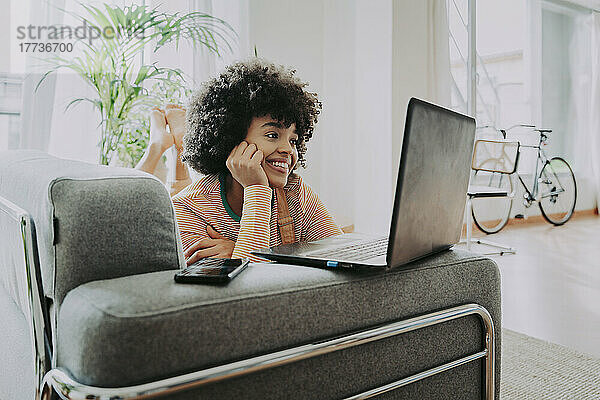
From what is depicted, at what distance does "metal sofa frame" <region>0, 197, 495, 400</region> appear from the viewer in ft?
2.01

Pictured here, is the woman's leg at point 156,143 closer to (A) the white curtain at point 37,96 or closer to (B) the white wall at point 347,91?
(A) the white curtain at point 37,96

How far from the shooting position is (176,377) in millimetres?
625

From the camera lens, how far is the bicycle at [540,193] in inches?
210

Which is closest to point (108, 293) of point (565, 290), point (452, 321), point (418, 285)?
point (418, 285)

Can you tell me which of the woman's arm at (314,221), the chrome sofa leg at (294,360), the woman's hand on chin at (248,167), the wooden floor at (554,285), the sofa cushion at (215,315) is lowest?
the wooden floor at (554,285)

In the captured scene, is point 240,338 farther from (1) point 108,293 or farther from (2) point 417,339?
(2) point 417,339

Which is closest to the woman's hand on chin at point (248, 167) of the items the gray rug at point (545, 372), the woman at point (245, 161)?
the woman at point (245, 161)

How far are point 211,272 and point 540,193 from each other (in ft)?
19.2

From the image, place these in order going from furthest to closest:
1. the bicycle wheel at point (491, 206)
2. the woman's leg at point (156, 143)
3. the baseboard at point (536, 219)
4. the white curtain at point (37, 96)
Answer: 1. the baseboard at point (536, 219)
2. the bicycle wheel at point (491, 206)
3. the white curtain at point (37, 96)
4. the woman's leg at point (156, 143)

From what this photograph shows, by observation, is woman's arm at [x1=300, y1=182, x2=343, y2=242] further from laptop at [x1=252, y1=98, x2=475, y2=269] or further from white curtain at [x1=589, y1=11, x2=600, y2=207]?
white curtain at [x1=589, y1=11, x2=600, y2=207]

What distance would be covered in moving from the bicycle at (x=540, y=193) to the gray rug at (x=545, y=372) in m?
2.94

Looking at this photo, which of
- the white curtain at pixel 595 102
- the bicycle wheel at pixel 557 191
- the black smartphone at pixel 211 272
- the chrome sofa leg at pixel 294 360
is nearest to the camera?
the chrome sofa leg at pixel 294 360

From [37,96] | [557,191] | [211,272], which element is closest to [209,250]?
[211,272]

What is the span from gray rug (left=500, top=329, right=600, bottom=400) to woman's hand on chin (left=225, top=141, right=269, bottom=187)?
1110mm
